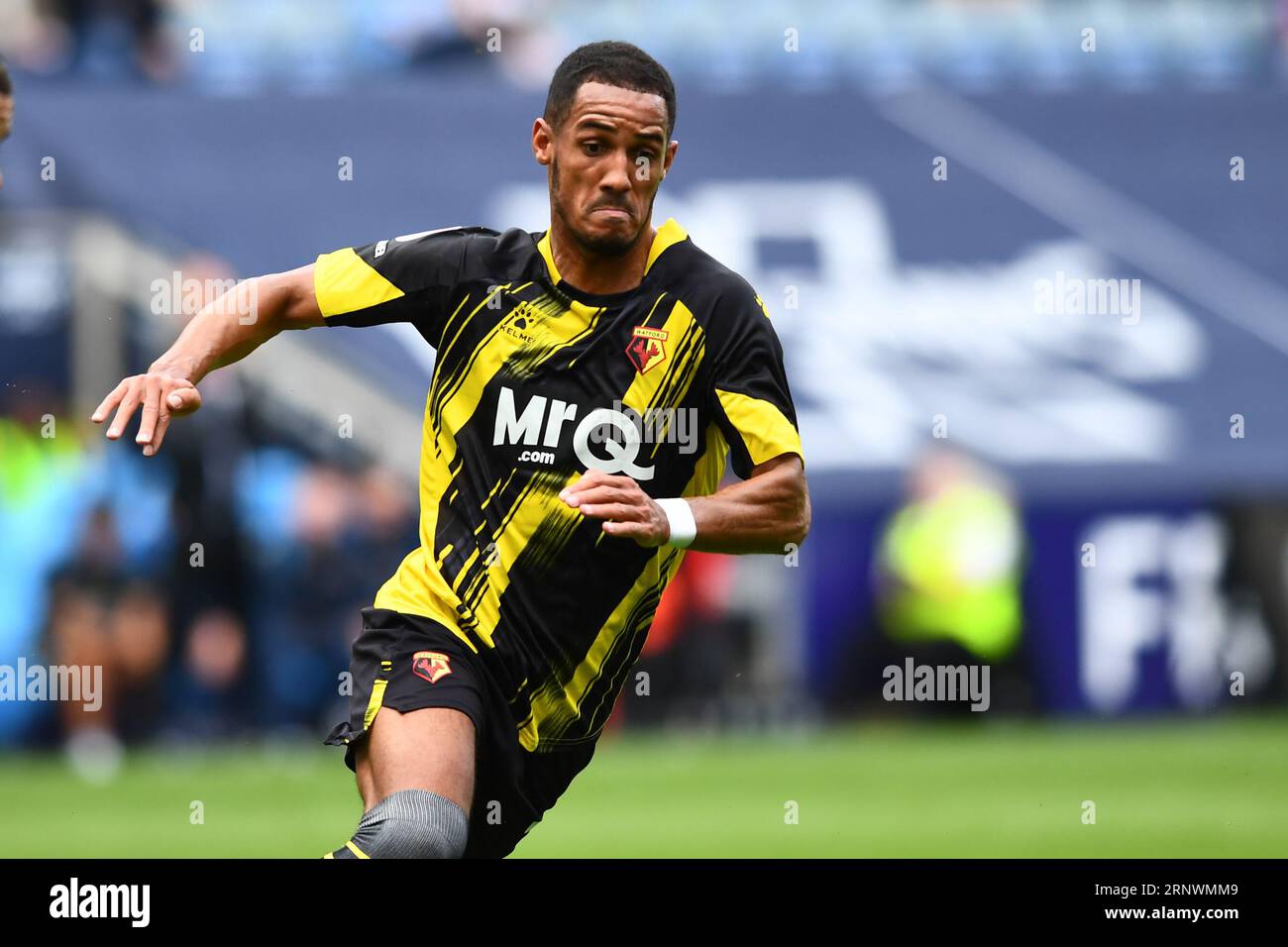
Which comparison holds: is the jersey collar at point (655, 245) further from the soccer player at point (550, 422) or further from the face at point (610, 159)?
the face at point (610, 159)

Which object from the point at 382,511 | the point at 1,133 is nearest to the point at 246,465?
the point at 382,511

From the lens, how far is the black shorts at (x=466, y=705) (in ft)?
18.0

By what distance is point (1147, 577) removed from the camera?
1673 centimetres

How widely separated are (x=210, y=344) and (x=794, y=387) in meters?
11.5

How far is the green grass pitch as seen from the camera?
1125 centimetres

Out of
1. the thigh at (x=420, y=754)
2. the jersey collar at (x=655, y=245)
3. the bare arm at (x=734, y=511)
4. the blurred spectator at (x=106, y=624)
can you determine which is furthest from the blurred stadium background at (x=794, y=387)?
the bare arm at (x=734, y=511)

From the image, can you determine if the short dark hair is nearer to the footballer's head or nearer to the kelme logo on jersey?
the footballer's head

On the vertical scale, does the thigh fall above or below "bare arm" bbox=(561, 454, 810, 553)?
below

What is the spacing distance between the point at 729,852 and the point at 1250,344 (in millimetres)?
A: 9088

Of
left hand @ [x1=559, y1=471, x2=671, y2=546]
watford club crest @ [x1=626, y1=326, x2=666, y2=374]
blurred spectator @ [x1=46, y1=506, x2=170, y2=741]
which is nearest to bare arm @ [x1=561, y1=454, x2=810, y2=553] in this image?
left hand @ [x1=559, y1=471, x2=671, y2=546]

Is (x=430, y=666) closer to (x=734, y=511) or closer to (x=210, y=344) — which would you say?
(x=734, y=511)

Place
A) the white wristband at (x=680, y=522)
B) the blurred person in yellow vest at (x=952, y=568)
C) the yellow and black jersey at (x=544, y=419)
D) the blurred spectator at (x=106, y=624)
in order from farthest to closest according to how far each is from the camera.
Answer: the blurred person in yellow vest at (x=952, y=568) < the blurred spectator at (x=106, y=624) < the yellow and black jersey at (x=544, y=419) < the white wristband at (x=680, y=522)

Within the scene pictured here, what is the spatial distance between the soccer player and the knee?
0.23m

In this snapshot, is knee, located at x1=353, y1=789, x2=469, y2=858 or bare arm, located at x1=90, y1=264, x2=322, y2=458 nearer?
knee, located at x1=353, y1=789, x2=469, y2=858
